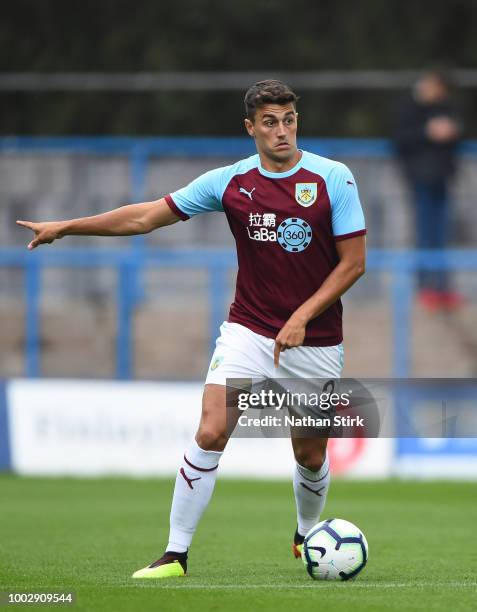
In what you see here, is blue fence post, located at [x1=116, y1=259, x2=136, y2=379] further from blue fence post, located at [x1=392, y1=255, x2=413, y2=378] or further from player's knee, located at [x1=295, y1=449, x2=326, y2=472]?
player's knee, located at [x1=295, y1=449, x2=326, y2=472]

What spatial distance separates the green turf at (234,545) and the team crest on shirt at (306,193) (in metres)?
1.92

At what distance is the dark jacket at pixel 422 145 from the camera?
701 inches

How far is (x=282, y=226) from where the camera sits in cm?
764

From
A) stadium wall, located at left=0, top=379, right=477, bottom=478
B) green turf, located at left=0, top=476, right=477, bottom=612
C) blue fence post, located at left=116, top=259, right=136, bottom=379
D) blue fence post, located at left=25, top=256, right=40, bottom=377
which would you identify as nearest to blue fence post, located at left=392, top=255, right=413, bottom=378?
stadium wall, located at left=0, top=379, right=477, bottom=478

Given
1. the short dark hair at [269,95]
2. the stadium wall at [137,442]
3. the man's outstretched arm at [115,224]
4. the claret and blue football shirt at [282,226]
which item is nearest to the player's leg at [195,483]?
the claret and blue football shirt at [282,226]

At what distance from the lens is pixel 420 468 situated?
623 inches

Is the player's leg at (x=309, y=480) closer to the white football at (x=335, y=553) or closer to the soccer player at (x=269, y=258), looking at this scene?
the soccer player at (x=269, y=258)

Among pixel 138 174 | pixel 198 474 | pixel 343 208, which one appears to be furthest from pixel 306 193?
pixel 138 174

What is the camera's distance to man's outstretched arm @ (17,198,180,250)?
7.73 m

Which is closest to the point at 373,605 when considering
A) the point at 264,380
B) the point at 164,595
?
the point at 164,595

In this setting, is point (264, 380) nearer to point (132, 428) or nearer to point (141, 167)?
point (132, 428)

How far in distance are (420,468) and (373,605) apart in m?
9.39

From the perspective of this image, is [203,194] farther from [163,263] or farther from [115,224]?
[163,263]

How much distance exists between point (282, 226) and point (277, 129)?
50 centimetres
